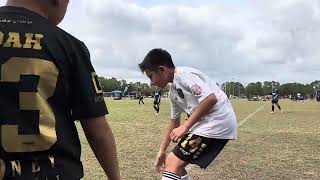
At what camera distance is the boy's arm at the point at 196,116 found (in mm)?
5246

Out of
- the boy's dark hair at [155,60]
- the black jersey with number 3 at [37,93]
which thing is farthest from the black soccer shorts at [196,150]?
the black jersey with number 3 at [37,93]

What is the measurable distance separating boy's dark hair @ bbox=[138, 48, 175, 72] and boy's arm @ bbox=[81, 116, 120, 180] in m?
2.88

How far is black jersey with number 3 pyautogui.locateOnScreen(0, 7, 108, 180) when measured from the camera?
2.29 metres

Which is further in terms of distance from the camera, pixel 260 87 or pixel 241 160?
pixel 260 87

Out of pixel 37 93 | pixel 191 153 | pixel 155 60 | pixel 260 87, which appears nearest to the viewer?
pixel 37 93

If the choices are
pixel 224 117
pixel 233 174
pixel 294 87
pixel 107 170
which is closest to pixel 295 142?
pixel 233 174

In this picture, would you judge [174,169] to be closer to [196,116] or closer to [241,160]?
[196,116]

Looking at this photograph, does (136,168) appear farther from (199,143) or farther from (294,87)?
(294,87)

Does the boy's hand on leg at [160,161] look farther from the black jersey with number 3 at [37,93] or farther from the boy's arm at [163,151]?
the black jersey with number 3 at [37,93]

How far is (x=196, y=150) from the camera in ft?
18.2

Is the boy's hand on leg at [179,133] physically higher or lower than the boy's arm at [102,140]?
lower

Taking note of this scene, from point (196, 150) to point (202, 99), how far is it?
0.53 meters

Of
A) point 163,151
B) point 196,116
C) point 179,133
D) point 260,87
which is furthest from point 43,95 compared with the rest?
point 260,87

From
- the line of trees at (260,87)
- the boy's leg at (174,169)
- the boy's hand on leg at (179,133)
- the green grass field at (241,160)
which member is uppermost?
the line of trees at (260,87)
